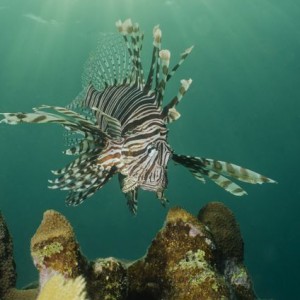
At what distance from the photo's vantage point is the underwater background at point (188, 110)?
29.3 meters

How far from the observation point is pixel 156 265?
96.5 inches

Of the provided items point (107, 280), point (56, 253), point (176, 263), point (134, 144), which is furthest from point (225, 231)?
point (56, 253)

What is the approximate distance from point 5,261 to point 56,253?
93 centimetres

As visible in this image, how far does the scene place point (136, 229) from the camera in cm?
5022

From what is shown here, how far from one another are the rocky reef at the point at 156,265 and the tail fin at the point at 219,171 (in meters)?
0.28

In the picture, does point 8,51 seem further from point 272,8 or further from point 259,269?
point 259,269

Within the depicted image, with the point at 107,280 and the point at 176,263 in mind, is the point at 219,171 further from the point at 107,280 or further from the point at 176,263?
the point at 107,280

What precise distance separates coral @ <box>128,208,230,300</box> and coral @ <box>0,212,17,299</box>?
891 millimetres

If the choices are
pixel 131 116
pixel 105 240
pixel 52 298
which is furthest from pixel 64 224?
pixel 105 240

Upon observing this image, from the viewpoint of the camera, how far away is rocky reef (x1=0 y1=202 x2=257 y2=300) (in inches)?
81.7

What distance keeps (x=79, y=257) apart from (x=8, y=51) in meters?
36.2

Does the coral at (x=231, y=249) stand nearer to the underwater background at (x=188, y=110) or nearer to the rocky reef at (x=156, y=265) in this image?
the rocky reef at (x=156, y=265)

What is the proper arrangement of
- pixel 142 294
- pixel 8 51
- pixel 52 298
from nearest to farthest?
1. pixel 52 298
2. pixel 142 294
3. pixel 8 51

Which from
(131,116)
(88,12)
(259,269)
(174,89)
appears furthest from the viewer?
(259,269)
